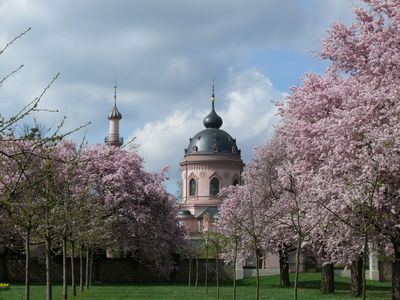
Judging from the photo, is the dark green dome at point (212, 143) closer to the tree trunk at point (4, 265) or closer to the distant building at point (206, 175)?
the distant building at point (206, 175)

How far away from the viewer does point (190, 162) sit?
95562 mm

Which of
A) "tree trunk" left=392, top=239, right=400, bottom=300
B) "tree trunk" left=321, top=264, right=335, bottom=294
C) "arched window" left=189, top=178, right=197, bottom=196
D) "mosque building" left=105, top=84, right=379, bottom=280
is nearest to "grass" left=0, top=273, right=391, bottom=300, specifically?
"tree trunk" left=321, top=264, right=335, bottom=294

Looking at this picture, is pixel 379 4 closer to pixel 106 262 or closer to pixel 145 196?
pixel 145 196

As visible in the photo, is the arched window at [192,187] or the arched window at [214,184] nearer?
the arched window at [214,184]

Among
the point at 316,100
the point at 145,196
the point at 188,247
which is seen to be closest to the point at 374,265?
the point at 188,247

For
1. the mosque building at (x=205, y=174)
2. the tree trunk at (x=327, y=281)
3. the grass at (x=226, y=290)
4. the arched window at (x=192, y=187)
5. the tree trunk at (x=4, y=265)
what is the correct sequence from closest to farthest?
the grass at (x=226, y=290) → the tree trunk at (x=327, y=281) → the tree trunk at (x=4, y=265) → the mosque building at (x=205, y=174) → the arched window at (x=192, y=187)

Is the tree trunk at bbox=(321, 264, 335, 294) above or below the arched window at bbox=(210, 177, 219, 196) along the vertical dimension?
below

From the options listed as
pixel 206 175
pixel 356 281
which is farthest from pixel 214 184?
pixel 356 281

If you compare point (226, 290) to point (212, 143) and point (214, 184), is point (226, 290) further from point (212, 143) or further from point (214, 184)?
point (212, 143)

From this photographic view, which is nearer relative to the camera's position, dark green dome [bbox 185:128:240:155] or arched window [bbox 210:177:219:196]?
arched window [bbox 210:177:219:196]

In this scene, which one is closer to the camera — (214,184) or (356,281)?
(356,281)

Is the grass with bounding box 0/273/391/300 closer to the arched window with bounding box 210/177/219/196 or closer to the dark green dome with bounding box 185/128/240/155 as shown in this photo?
the arched window with bounding box 210/177/219/196

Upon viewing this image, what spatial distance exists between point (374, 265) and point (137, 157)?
70.4ft

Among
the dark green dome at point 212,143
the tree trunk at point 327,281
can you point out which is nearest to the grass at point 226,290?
the tree trunk at point 327,281
